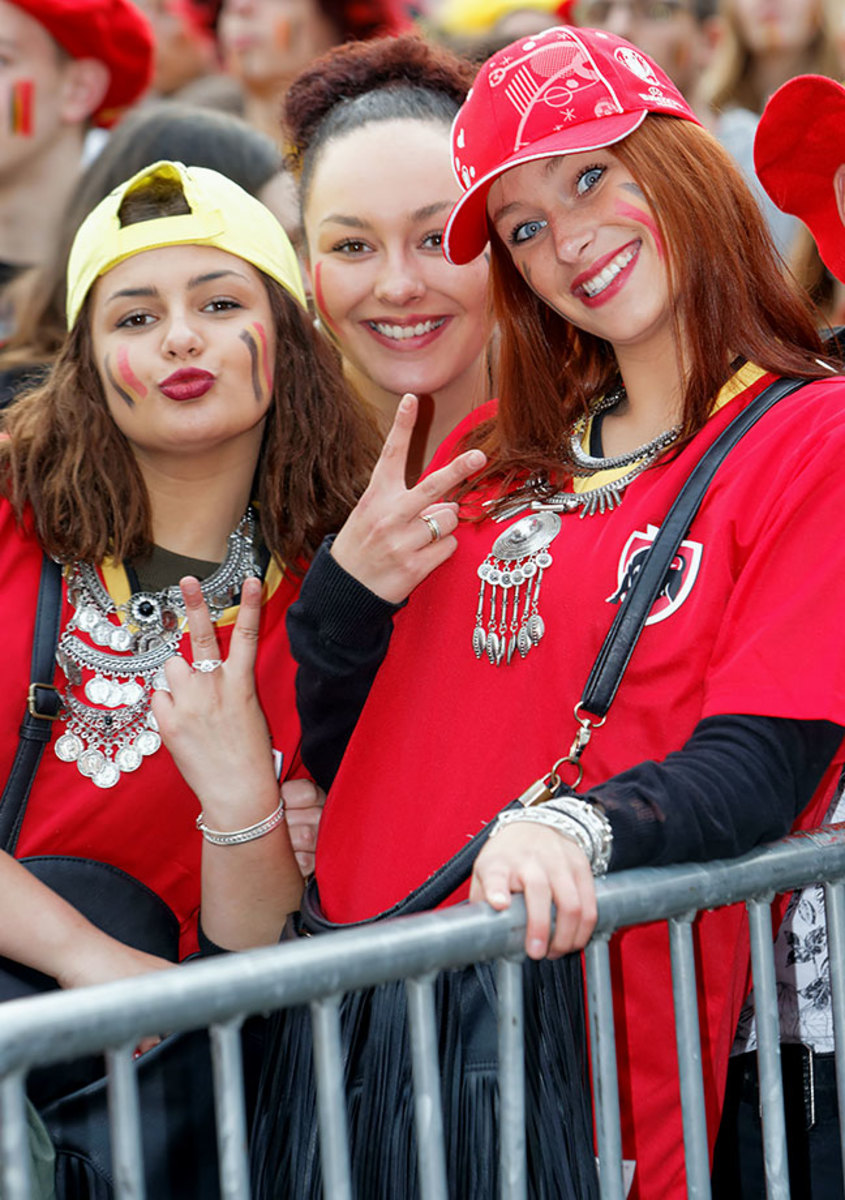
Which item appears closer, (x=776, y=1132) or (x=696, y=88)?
(x=776, y=1132)

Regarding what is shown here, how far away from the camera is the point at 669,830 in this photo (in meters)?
1.62

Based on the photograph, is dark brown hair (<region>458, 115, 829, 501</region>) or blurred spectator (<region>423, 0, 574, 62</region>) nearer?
dark brown hair (<region>458, 115, 829, 501</region>)

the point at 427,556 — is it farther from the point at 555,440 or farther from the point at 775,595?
the point at 775,595

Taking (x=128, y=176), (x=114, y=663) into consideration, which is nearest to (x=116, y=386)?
(x=114, y=663)

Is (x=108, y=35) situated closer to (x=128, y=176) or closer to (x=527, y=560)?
(x=128, y=176)

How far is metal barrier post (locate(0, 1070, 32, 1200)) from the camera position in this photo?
49.5 inches

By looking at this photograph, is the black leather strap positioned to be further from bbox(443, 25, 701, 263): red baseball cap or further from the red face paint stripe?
bbox(443, 25, 701, 263): red baseball cap

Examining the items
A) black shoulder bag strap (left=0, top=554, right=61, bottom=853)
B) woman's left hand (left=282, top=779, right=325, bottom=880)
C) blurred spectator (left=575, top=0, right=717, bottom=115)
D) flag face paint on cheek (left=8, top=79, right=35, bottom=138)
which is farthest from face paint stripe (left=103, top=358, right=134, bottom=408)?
blurred spectator (left=575, top=0, right=717, bottom=115)

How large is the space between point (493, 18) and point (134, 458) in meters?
3.35

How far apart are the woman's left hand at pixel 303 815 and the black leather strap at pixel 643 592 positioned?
0.72 metres

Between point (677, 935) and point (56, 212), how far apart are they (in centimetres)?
303

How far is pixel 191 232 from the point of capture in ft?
8.47

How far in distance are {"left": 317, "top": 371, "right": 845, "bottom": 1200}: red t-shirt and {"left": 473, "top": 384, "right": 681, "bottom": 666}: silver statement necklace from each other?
18mm

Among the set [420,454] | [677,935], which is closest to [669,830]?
[677,935]
